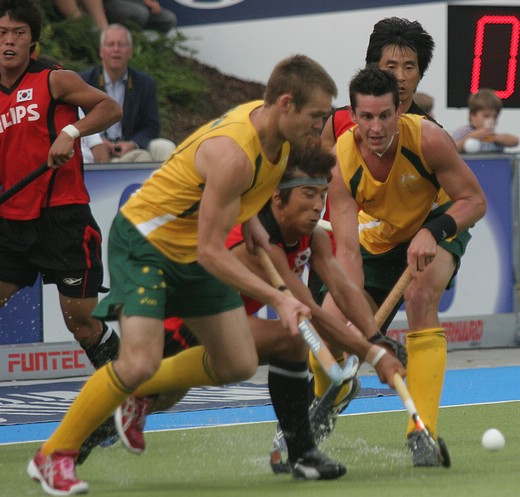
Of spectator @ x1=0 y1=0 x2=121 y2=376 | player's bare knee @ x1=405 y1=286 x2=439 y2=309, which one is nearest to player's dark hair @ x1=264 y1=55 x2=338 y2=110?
player's bare knee @ x1=405 y1=286 x2=439 y2=309

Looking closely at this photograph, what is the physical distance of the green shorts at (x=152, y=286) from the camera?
5543 millimetres

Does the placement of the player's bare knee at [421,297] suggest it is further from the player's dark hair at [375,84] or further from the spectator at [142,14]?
the spectator at [142,14]

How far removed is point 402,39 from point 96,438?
97.4 inches

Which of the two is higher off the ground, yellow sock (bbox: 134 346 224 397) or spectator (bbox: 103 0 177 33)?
yellow sock (bbox: 134 346 224 397)

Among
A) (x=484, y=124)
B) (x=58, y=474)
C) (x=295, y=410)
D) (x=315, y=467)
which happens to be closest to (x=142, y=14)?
(x=484, y=124)

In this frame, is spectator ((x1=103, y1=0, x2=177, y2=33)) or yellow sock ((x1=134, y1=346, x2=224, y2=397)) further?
spectator ((x1=103, y1=0, x2=177, y2=33))

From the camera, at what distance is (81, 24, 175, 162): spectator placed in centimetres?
1068

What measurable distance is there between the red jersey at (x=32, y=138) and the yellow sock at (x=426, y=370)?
74.2 inches

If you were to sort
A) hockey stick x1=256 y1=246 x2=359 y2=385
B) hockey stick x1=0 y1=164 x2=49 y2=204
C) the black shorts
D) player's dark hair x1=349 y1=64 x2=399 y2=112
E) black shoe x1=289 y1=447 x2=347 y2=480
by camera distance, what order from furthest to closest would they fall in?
the black shorts → hockey stick x1=0 y1=164 x2=49 y2=204 → player's dark hair x1=349 y1=64 x2=399 y2=112 → black shoe x1=289 y1=447 x2=347 y2=480 → hockey stick x1=256 y1=246 x2=359 y2=385

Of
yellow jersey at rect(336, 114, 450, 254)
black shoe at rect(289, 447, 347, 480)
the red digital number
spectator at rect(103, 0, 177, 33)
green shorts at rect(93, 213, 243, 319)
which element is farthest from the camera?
spectator at rect(103, 0, 177, 33)

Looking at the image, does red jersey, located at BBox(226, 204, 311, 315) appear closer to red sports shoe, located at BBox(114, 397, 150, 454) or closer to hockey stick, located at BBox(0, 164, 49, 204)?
red sports shoe, located at BBox(114, 397, 150, 454)

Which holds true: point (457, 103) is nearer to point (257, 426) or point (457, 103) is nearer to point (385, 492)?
point (257, 426)

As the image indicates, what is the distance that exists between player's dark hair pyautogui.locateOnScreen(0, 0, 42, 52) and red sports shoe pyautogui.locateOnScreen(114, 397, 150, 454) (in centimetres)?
204

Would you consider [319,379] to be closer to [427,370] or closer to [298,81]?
[427,370]
